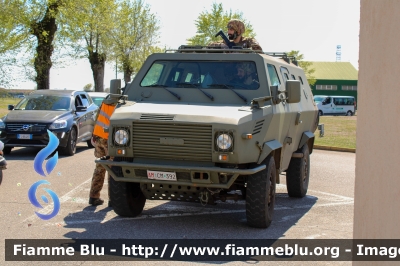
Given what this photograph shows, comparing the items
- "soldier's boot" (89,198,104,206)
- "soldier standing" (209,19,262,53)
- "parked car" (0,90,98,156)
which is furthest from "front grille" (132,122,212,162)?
"parked car" (0,90,98,156)

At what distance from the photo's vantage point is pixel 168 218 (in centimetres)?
856

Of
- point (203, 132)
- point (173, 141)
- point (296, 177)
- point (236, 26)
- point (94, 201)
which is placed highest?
point (236, 26)

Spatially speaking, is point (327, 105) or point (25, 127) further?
point (327, 105)

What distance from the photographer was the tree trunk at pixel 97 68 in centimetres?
4934

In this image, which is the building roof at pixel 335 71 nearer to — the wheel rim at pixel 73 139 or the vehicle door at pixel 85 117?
the vehicle door at pixel 85 117

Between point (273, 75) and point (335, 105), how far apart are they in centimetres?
5047

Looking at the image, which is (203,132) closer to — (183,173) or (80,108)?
(183,173)

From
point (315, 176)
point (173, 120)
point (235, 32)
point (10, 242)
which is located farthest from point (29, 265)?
point (315, 176)

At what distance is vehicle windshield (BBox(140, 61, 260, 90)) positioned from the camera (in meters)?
8.78

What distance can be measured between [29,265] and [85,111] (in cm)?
1218

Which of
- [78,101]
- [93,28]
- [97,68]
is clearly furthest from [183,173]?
[97,68]

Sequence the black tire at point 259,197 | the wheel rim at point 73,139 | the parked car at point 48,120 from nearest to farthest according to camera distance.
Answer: the black tire at point 259,197
the parked car at point 48,120
the wheel rim at point 73,139

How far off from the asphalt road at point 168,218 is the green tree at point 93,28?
814 inches

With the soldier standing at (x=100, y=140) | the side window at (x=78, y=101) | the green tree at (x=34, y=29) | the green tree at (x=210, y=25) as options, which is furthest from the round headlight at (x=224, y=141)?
the green tree at (x=210, y=25)
